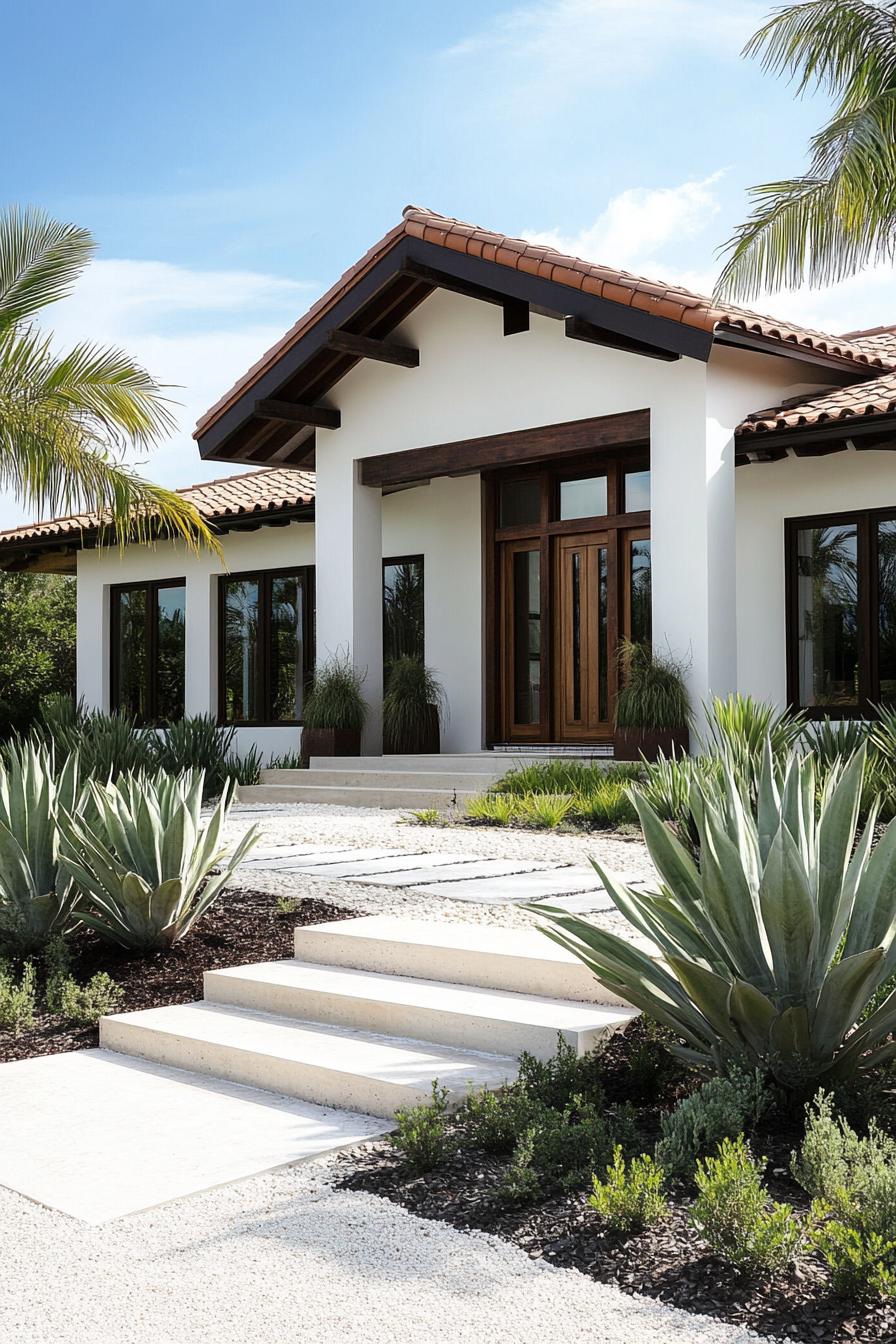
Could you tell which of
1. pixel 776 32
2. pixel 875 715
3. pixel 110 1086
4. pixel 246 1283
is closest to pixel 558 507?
pixel 875 715

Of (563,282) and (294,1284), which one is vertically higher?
(563,282)

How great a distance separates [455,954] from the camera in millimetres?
5371

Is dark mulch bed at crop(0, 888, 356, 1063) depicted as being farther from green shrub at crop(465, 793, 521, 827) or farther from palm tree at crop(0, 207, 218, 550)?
palm tree at crop(0, 207, 218, 550)

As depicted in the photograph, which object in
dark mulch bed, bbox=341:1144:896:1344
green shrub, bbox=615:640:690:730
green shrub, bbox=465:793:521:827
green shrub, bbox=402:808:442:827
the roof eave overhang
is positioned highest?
the roof eave overhang

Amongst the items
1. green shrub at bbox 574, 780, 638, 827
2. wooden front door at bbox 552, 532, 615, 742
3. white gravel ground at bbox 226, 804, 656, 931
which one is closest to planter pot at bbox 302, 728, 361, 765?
white gravel ground at bbox 226, 804, 656, 931

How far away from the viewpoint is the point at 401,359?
14.9 metres

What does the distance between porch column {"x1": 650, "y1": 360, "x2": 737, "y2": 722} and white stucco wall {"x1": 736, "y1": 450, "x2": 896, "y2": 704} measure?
1.07 meters

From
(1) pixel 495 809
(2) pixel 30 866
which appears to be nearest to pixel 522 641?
(1) pixel 495 809

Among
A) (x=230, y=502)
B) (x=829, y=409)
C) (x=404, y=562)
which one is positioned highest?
(x=230, y=502)

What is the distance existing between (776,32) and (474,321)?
168 inches

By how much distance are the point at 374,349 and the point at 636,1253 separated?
41.6ft

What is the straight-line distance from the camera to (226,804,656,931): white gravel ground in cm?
656

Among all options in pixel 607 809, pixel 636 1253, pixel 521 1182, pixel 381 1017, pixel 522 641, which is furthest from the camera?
pixel 522 641

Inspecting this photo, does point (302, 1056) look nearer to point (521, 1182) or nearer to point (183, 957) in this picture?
point (521, 1182)
